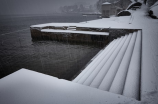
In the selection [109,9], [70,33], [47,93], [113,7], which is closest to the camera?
[47,93]

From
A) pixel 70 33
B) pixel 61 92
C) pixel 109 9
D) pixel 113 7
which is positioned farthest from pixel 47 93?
pixel 113 7

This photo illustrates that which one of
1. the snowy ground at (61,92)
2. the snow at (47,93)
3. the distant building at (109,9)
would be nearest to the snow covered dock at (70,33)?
the snowy ground at (61,92)

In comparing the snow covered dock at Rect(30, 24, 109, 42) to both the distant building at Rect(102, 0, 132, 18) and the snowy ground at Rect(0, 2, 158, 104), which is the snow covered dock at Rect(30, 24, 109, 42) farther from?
the distant building at Rect(102, 0, 132, 18)

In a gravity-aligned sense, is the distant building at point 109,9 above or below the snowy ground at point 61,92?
above

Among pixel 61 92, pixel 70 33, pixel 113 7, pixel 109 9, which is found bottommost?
pixel 61 92

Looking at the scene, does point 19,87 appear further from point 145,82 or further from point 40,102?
point 145,82

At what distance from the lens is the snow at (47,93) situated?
189cm

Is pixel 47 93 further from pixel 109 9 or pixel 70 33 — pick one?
pixel 109 9

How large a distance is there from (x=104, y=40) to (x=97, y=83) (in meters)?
8.76

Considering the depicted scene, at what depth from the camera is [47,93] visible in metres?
2.12

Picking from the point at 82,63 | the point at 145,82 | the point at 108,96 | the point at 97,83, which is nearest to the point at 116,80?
the point at 97,83

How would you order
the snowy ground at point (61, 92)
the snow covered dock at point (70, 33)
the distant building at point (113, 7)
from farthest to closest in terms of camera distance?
1. the distant building at point (113, 7)
2. the snow covered dock at point (70, 33)
3. the snowy ground at point (61, 92)

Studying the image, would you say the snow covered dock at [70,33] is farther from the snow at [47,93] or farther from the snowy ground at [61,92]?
the snow at [47,93]

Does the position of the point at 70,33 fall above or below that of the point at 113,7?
below
